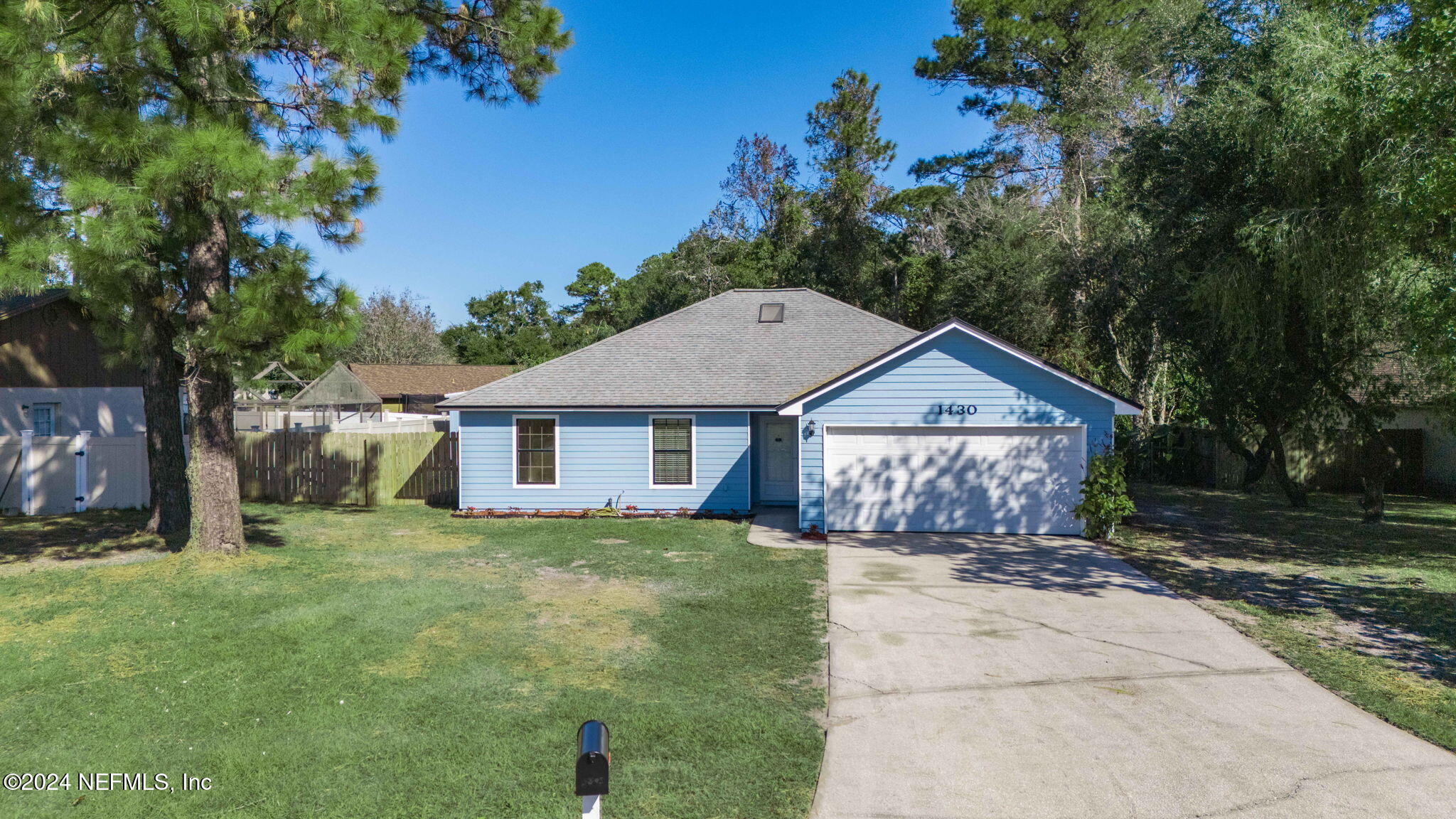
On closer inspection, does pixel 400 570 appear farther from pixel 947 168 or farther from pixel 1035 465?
pixel 947 168

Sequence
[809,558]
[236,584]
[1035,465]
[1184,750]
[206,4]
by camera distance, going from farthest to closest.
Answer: [1035,465] → [809,558] → [236,584] → [206,4] → [1184,750]

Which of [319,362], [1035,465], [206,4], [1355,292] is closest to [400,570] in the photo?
[319,362]

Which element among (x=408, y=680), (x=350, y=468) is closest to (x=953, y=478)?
(x=408, y=680)

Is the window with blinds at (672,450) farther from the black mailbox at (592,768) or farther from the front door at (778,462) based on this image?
the black mailbox at (592,768)

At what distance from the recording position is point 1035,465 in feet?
46.0

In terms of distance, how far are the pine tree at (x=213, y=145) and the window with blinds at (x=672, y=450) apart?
782 centimetres

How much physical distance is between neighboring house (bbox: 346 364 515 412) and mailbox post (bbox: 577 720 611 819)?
45606 mm

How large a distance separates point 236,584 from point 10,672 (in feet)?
10.1

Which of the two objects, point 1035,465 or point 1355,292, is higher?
point 1355,292

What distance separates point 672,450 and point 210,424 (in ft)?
27.7

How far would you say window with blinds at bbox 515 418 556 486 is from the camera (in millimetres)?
17156

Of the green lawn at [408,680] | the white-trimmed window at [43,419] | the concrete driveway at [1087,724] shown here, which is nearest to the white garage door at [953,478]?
the green lawn at [408,680]

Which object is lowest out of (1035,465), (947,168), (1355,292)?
(1035,465)

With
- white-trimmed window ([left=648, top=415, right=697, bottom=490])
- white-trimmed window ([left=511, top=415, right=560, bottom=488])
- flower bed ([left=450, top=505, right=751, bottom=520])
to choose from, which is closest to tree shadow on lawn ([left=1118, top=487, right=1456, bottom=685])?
flower bed ([left=450, top=505, right=751, bottom=520])
